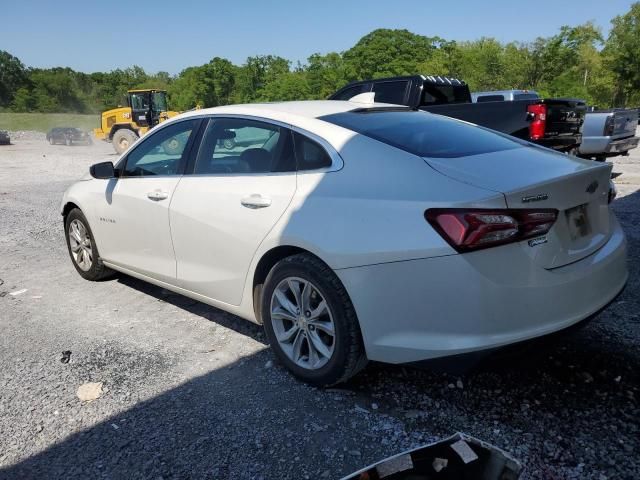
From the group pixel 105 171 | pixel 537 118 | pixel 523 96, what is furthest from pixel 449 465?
pixel 523 96

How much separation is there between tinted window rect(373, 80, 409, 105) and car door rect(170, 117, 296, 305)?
6.26 metres

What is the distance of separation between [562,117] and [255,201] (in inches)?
278

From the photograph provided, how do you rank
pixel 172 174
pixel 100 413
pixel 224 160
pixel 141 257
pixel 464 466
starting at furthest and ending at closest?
pixel 141 257
pixel 172 174
pixel 224 160
pixel 100 413
pixel 464 466

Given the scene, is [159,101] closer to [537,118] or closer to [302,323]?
[537,118]

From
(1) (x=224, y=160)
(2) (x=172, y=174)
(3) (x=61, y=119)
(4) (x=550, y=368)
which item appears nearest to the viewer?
(4) (x=550, y=368)

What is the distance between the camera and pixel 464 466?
1.96 metres

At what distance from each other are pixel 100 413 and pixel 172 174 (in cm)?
176

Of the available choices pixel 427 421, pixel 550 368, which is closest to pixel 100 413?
pixel 427 421

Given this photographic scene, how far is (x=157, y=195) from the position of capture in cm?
385

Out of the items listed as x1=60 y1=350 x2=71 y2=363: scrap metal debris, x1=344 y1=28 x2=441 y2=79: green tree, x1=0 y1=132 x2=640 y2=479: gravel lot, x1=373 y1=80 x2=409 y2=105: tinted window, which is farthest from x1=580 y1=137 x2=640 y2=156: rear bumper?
x1=344 y1=28 x2=441 y2=79: green tree

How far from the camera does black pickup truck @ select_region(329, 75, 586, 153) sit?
815 cm

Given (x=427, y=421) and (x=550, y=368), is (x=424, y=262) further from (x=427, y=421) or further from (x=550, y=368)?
(x=550, y=368)

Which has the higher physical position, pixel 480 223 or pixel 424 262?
pixel 480 223

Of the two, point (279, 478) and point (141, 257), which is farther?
point (141, 257)
